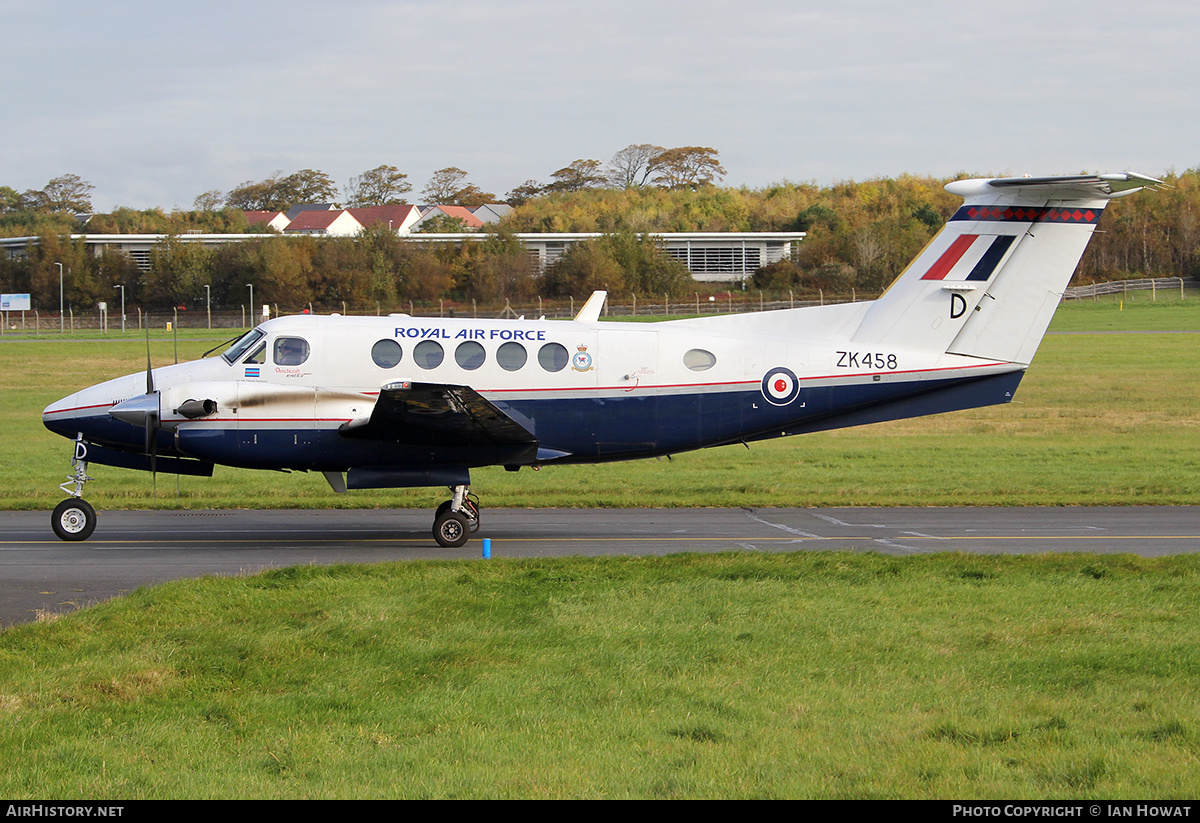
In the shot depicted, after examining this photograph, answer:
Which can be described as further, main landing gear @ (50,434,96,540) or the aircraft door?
the aircraft door

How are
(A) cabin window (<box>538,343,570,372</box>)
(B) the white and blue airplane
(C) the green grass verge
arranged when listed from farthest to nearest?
(A) cabin window (<box>538,343,570,372</box>) → (B) the white and blue airplane → (C) the green grass verge

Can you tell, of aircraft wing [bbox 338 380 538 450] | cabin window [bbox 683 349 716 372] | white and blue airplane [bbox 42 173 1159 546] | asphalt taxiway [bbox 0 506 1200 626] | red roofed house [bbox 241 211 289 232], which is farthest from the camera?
red roofed house [bbox 241 211 289 232]

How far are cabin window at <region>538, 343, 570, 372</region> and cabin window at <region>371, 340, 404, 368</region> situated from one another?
6.41 ft

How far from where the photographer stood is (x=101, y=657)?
8977mm

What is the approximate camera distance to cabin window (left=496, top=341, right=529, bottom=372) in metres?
15.6

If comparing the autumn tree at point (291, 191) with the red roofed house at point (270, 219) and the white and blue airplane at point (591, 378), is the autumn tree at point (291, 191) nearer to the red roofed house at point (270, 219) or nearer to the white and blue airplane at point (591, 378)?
the red roofed house at point (270, 219)

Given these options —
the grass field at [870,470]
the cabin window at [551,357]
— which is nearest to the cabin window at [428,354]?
the cabin window at [551,357]

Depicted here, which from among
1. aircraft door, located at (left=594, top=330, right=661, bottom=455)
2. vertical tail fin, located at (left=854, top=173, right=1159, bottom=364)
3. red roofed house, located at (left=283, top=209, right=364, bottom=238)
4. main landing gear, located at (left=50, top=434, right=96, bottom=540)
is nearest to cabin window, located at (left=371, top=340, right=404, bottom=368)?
aircraft door, located at (left=594, top=330, right=661, bottom=455)

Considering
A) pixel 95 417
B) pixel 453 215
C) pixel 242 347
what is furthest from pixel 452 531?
pixel 453 215

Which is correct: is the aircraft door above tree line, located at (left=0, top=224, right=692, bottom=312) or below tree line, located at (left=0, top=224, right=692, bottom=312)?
below

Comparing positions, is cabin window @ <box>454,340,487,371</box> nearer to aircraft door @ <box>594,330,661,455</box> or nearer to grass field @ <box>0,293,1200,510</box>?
aircraft door @ <box>594,330,661,455</box>

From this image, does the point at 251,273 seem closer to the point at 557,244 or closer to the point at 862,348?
the point at 557,244

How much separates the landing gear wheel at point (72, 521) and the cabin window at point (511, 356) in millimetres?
6221

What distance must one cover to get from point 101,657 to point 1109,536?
44.4ft
